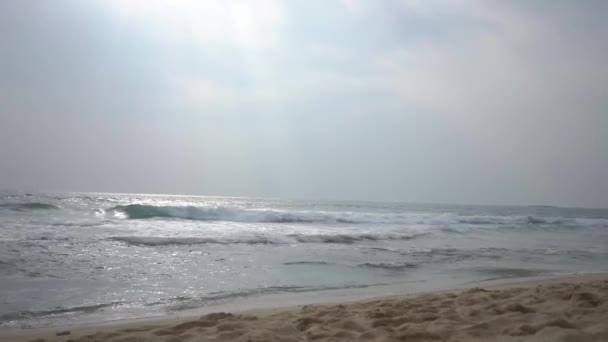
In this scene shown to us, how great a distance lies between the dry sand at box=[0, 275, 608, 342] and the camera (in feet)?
12.0

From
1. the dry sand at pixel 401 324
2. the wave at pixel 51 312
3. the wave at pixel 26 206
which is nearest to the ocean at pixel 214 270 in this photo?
the wave at pixel 51 312

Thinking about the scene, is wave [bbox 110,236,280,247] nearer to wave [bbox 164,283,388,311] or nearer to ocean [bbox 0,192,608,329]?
ocean [bbox 0,192,608,329]

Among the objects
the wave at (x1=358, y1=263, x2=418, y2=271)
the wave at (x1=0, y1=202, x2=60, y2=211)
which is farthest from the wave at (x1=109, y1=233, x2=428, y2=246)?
the wave at (x1=0, y1=202, x2=60, y2=211)

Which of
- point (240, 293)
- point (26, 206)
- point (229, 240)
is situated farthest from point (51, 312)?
point (26, 206)

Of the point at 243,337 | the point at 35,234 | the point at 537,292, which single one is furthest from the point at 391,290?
the point at 35,234

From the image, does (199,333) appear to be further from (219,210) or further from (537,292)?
(219,210)

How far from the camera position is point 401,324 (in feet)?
13.8

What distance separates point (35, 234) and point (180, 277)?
7.51m

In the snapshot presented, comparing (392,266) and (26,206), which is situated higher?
(26,206)

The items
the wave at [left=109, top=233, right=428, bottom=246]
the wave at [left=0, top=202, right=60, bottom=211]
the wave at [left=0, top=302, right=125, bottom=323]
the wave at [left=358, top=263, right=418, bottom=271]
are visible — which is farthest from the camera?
the wave at [left=0, top=202, right=60, bottom=211]

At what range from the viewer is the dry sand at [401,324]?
12.0 ft

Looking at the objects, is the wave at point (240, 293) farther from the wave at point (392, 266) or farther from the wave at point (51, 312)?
the wave at point (392, 266)

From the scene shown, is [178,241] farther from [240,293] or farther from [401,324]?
[401,324]

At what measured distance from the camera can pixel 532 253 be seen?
12.7m
